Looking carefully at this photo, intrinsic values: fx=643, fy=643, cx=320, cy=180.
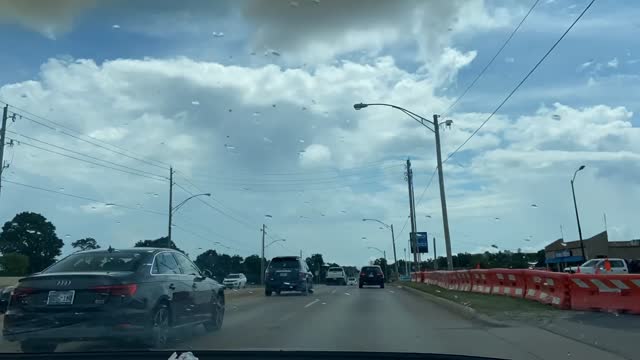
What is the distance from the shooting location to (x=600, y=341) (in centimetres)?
1021

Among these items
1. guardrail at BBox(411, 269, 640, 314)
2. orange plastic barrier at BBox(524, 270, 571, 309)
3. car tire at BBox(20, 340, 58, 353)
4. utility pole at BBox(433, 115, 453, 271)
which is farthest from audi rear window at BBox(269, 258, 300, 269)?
car tire at BBox(20, 340, 58, 353)

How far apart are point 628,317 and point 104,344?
10559 millimetres

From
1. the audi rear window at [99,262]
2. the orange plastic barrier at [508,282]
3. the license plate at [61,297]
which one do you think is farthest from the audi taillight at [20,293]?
the orange plastic barrier at [508,282]

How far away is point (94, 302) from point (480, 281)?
2021 centimetres

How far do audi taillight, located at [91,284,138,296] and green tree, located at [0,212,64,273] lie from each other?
1739 centimetres

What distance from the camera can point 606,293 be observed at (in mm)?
14906

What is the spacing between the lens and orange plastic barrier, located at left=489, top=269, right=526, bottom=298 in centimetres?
2055

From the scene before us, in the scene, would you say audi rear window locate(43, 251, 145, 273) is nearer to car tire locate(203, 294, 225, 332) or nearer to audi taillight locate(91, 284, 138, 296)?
audi taillight locate(91, 284, 138, 296)

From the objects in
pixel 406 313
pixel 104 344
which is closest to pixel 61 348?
pixel 104 344

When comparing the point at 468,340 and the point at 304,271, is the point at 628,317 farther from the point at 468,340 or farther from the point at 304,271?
the point at 304,271

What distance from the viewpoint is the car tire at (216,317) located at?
1205cm

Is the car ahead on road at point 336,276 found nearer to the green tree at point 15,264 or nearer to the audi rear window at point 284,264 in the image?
the audi rear window at point 284,264

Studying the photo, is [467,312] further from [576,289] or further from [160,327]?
[160,327]

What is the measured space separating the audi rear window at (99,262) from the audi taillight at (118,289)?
0.40 m
